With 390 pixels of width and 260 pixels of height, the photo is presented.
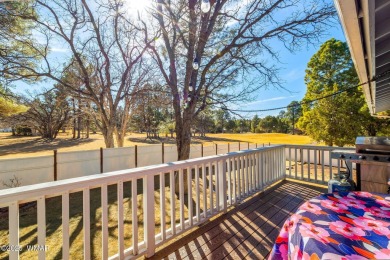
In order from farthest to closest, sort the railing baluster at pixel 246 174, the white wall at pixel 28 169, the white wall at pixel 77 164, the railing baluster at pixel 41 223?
the white wall at pixel 77 164 → the white wall at pixel 28 169 → the railing baluster at pixel 246 174 → the railing baluster at pixel 41 223

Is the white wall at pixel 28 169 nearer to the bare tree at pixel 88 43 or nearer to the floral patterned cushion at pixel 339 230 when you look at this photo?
the bare tree at pixel 88 43

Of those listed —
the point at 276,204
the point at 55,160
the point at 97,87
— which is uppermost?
the point at 97,87

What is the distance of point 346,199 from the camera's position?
44.9 inches

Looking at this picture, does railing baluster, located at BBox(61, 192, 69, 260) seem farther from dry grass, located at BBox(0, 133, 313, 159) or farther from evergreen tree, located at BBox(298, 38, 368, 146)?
evergreen tree, located at BBox(298, 38, 368, 146)

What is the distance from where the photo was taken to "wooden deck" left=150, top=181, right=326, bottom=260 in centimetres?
190

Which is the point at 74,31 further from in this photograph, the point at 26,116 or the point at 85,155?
the point at 26,116

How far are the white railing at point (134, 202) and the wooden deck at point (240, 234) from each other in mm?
130

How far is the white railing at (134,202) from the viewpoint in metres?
1.23

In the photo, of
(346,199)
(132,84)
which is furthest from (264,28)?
(132,84)

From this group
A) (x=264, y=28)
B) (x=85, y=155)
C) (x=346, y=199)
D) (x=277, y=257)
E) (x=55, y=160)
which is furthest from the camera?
(x=85, y=155)

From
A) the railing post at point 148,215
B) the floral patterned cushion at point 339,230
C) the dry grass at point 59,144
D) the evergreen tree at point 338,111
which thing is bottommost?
the dry grass at point 59,144

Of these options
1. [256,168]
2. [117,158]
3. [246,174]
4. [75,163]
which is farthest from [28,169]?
[256,168]

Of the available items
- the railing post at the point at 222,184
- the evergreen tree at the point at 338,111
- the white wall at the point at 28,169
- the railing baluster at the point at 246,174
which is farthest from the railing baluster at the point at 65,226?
the evergreen tree at the point at 338,111

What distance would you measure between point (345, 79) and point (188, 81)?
1131cm
